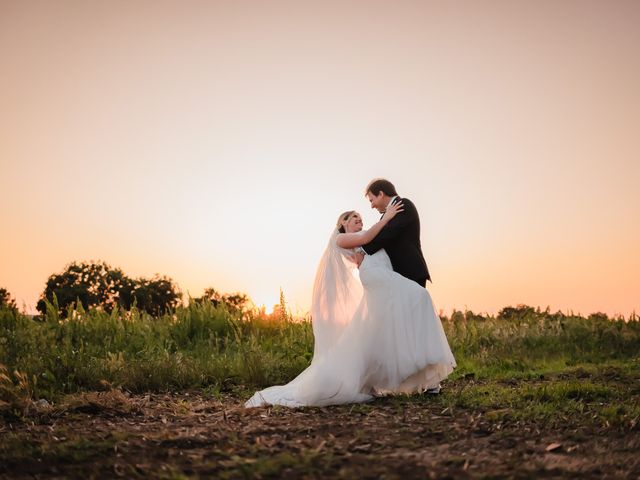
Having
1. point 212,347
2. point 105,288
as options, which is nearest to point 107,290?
point 105,288

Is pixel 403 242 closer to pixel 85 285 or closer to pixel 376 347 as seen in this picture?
pixel 376 347

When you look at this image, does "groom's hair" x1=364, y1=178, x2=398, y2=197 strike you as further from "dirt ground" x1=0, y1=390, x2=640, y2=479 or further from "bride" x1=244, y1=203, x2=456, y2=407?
"dirt ground" x1=0, y1=390, x2=640, y2=479

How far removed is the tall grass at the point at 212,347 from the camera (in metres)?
9.03

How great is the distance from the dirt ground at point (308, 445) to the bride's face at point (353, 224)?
250 centimetres

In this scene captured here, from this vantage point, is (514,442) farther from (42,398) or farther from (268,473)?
(42,398)

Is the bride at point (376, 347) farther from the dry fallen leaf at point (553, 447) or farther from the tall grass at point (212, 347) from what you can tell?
the dry fallen leaf at point (553, 447)

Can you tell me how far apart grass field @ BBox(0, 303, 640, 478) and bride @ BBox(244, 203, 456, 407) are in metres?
0.33

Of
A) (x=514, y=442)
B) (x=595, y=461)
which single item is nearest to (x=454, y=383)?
(x=514, y=442)

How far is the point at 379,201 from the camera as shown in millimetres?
8344

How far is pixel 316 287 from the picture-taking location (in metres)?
8.50

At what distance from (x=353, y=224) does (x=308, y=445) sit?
406 cm

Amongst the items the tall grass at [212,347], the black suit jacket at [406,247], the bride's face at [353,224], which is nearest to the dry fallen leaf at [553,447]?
the black suit jacket at [406,247]

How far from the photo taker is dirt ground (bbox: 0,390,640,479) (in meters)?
4.07

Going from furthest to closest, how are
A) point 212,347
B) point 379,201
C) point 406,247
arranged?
point 212,347 < point 379,201 < point 406,247
